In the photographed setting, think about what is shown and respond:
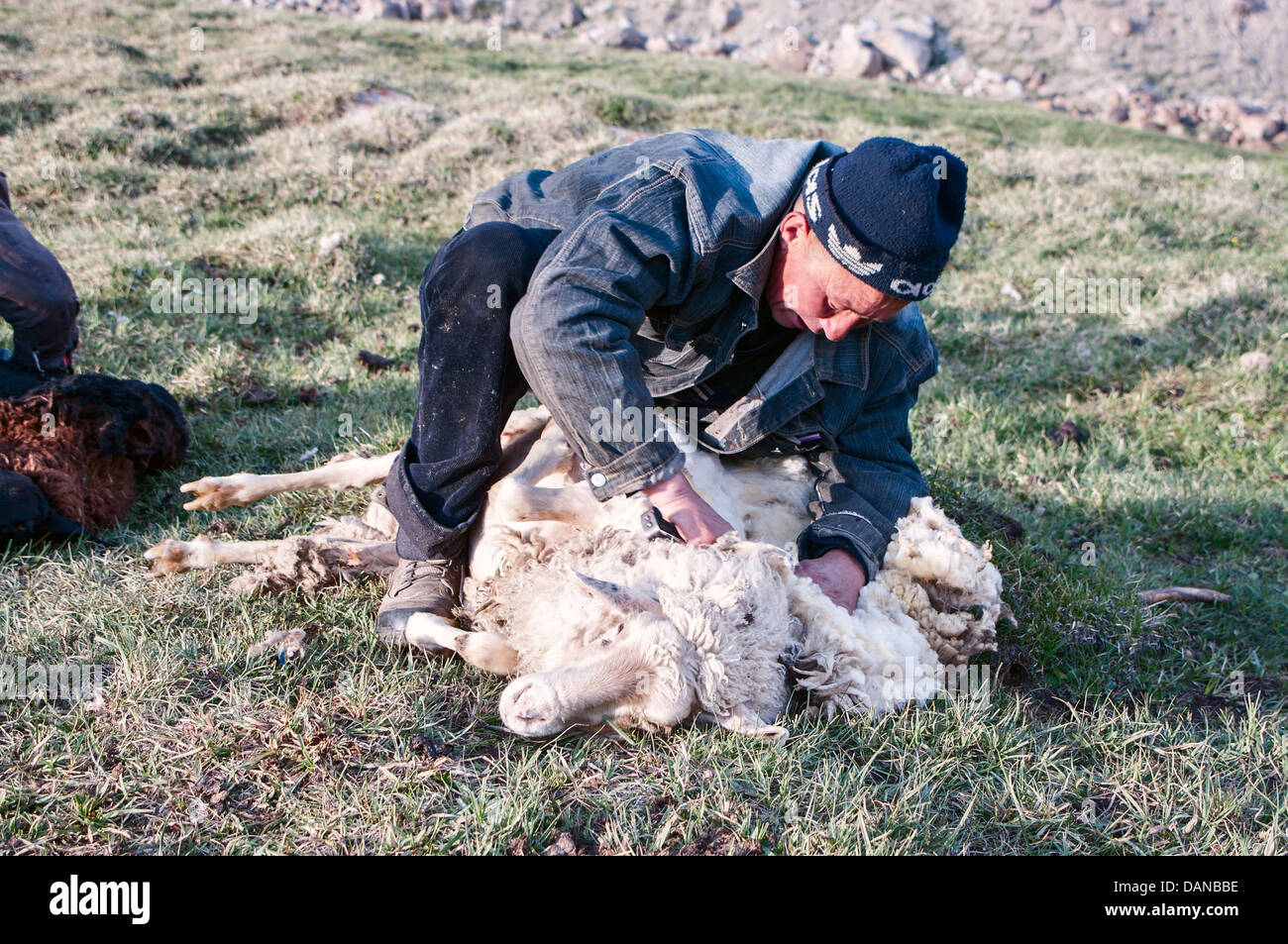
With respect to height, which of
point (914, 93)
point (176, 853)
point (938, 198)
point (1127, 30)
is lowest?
point (176, 853)

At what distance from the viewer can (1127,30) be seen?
25.9 m

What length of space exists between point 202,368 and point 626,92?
9.07m

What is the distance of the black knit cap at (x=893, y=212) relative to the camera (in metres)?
2.46

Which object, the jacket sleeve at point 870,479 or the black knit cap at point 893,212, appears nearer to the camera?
the black knit cap at point 893,212

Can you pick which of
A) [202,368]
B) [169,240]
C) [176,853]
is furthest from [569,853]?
[169,240]

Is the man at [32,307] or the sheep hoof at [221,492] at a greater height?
the man at [32,307]

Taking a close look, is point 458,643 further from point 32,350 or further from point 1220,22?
point 1220,22

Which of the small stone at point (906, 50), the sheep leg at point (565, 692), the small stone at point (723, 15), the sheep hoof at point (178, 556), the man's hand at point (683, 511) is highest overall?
the small stone at point (723, 15)

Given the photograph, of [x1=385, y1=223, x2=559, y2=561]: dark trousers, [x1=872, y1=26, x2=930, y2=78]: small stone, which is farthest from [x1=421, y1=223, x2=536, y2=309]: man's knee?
[x1=872, y1=26, x2=930, y2=78]: small stone

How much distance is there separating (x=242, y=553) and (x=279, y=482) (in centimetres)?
46

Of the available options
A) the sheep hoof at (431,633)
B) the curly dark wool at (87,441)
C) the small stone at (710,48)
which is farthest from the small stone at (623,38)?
the sheep hoof at (431,633)

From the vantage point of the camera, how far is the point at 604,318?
243 centimetres

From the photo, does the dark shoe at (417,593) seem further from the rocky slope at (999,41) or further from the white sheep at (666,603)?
the rocky slope at (999,41)

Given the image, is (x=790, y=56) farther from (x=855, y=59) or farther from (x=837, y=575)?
(x=837, y=575)
